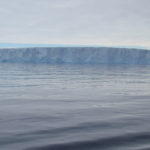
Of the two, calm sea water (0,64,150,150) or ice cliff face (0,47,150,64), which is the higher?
calm sea water (0,64,150,150)

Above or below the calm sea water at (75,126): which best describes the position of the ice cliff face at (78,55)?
below

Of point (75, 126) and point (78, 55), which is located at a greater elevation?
point (75, 126)

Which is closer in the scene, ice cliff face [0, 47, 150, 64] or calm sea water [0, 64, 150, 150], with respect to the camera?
calm sea water [0, 64, 150, 150]

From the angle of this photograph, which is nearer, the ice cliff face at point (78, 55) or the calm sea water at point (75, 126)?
the calm sea water at point (75, 126)

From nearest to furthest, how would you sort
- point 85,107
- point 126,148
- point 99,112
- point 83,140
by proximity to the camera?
1. point 126,148
2. point 83,140
3. point 99,112
4. point 85,107

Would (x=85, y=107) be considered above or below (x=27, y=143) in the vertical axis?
below

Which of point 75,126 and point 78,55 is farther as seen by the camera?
point 78,55

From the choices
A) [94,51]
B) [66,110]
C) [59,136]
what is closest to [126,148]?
[59,136]

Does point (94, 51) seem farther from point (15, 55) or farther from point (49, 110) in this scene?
point (49, 110)

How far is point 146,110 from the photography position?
756cm

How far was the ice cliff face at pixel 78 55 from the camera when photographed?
2456 inches

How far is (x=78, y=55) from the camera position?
63.2 m

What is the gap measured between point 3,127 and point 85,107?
3.28 m

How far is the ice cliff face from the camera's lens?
6238 centimetres
